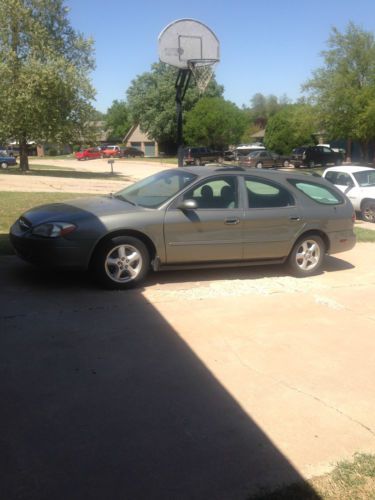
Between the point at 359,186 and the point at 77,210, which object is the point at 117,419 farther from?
the point at 359,186

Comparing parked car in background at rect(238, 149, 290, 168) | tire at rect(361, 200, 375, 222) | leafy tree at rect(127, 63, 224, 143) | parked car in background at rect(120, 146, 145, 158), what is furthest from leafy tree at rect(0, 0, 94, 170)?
parked car in background at rect(120, 146, 145, 158)

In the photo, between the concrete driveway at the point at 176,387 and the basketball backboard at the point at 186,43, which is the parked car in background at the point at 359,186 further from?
the concrete driveway at the point at 176,387

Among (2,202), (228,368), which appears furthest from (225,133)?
(228,368)

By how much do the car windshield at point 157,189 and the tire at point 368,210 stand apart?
314 inches

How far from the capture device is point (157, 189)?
703 centimetres

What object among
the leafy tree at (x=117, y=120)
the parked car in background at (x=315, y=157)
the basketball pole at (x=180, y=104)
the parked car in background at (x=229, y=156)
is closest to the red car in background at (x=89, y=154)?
the parked car in background at (x=229, y=156)

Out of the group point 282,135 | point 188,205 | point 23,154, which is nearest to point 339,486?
point 188,205

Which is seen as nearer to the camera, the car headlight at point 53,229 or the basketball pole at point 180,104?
the car headlight at point 53,229

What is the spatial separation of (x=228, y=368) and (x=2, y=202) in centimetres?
1033

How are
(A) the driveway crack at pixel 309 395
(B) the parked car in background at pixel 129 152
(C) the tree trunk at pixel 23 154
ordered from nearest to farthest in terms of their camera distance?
(A) the driveway crack at pixel 309 395, (C) the tree trunk at pixel 23 154, (B) the parked car in background at pixel 129 152

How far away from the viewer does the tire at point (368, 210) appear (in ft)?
44.7

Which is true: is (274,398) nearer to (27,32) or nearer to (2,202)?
(2,202)

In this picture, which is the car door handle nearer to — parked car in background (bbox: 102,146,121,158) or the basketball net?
the basketball net

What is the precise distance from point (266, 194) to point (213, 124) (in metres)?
48.6
